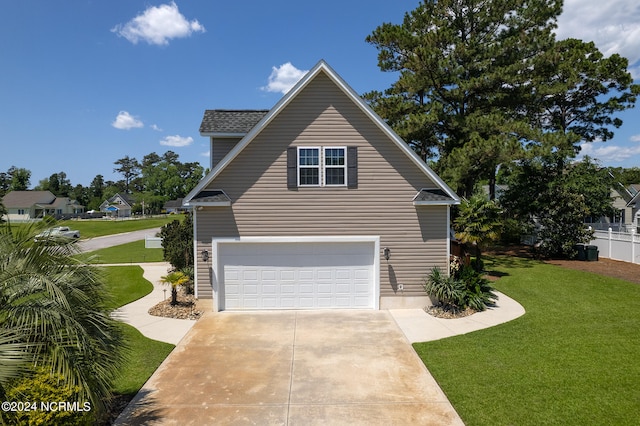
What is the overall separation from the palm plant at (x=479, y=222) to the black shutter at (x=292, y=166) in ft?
21.4

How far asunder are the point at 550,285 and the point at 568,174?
10.3 meters

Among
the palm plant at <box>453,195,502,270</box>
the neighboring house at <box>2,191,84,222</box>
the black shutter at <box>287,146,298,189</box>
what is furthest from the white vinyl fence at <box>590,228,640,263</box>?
the neighboring house at <box>2,191,84,222</box>

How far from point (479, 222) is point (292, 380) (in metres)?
9.39

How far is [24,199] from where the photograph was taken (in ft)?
217

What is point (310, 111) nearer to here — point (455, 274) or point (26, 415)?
point (455, 274)

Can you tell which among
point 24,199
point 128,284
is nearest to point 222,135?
point 128,284

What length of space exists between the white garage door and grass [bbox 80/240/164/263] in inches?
516

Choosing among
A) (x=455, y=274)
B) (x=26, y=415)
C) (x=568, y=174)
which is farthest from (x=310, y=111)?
(x=568, y=174)

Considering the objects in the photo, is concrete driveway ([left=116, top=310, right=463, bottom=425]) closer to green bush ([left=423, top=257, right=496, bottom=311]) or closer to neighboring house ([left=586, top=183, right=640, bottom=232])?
green bush ([left=423, top=257, right=496, bottom=311])

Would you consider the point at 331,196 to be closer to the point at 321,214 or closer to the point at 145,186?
the point at 321,214

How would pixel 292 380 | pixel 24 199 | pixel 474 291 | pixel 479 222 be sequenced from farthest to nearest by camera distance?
1. pixel 24 199
2. pixel 479 222
3. pixel 474 291
4. pixel 292 380

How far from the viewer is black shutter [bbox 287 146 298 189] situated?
1171 centimetres

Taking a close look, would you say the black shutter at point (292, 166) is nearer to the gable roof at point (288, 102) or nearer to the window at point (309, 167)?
the window at point (309, 167)

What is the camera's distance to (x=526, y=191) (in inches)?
852
